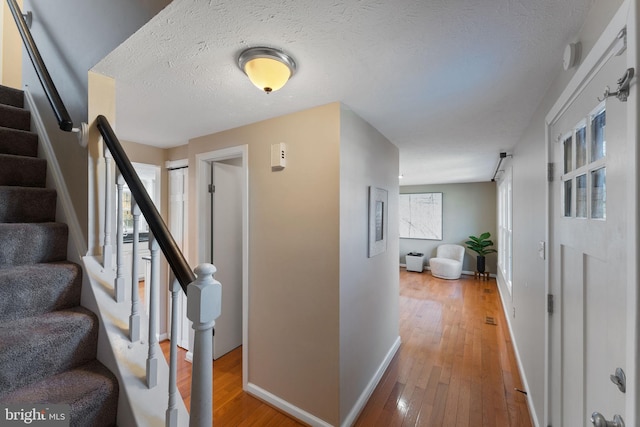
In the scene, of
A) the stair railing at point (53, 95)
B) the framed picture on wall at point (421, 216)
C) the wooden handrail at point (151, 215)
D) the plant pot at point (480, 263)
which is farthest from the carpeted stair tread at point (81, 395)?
the framed picture on wall at point (421, 216)

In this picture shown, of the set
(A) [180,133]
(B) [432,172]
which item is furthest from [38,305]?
(B) [432,172]

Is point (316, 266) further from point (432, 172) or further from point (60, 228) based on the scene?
point (432, 172)

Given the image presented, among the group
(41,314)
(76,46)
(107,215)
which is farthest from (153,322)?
(76,46)

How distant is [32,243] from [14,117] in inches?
42.2

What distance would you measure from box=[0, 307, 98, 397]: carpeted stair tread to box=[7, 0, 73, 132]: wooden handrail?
87 cm

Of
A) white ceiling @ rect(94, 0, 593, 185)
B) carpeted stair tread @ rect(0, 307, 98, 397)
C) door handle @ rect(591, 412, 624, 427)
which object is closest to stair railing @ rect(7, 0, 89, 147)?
white ceiling @ rect(94, 0, 593, 185)

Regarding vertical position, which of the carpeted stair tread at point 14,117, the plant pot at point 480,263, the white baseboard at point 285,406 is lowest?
the white baseboard at point 285,406

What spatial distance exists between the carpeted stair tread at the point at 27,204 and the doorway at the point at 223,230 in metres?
1.08

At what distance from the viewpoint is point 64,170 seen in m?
1.51

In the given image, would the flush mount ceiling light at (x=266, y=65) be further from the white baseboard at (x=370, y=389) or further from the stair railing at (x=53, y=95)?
the white baseboard at (x=370, y=389)

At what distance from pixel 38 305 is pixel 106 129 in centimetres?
87

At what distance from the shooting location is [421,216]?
6836mm

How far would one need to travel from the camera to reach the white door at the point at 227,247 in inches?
104

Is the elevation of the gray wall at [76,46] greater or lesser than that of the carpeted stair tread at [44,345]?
greater
